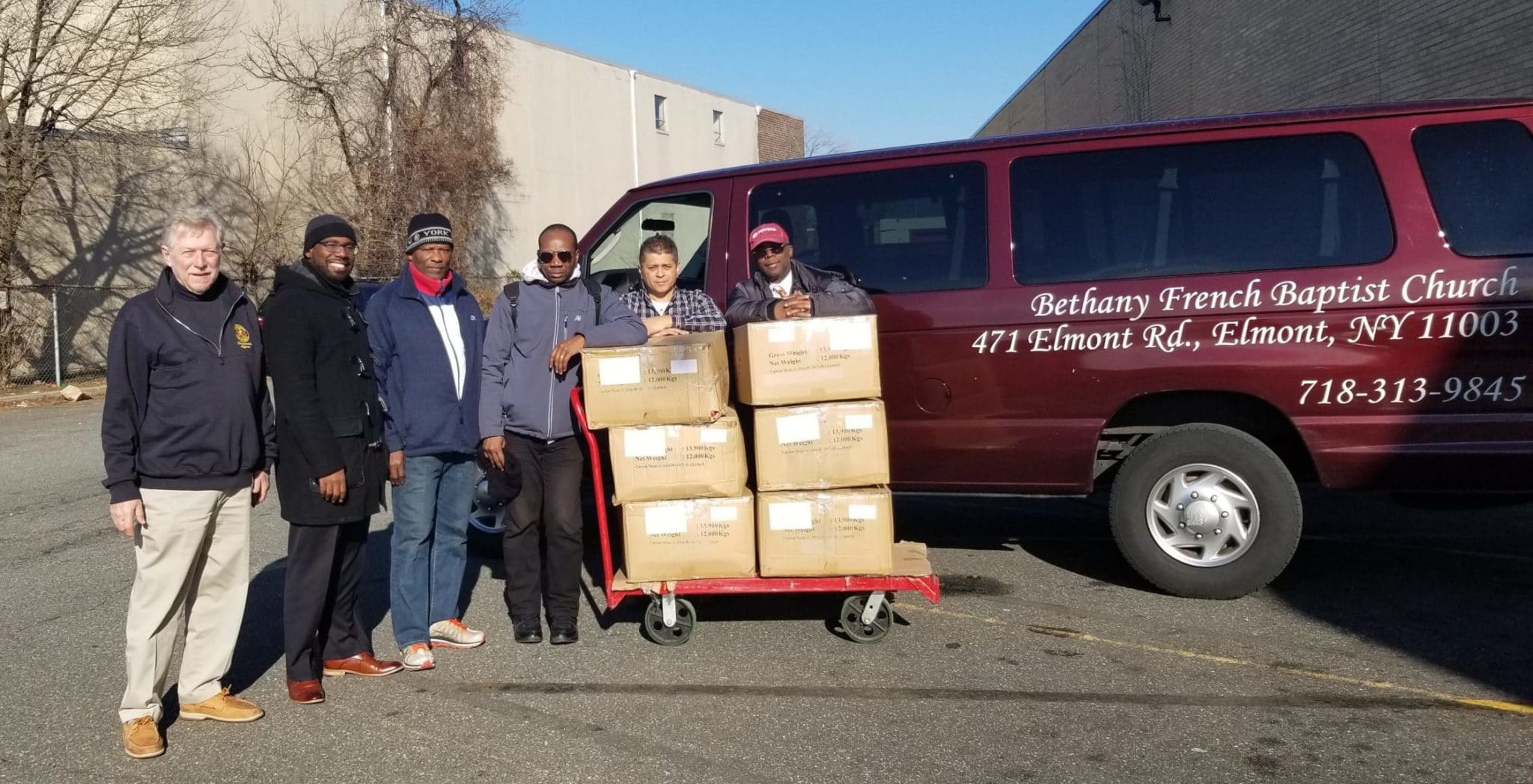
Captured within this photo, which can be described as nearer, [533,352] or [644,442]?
[644,442]

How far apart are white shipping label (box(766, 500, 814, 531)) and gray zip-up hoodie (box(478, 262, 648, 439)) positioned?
35.7 inches

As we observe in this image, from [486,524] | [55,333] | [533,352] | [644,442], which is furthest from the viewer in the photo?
[55,333]

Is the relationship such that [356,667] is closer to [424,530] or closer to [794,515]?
[424,530]

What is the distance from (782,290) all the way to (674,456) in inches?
39.3

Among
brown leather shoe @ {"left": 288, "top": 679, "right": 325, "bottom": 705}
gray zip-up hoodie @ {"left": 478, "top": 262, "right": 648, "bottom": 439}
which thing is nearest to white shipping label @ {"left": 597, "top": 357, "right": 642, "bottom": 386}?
gray zip-up hoodie @ {"left": 478, "top": 262, "right": 648, "bottom": 439}

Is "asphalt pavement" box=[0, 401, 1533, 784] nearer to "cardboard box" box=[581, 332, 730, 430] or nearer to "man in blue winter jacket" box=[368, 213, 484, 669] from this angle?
"man in blue winter jacket" box=[368, 213, 484, 669]

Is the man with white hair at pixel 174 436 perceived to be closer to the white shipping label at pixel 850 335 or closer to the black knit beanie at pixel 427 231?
the black knit beanie at pixel 427 231

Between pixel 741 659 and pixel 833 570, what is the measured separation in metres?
0.53

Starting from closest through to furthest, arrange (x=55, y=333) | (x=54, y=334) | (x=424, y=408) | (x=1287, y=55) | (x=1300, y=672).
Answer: (x=1300, y=672), (x=424, y=408), (x=1287, y=55), (x=55, y=333), (x=54, y=334)

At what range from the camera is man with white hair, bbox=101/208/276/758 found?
415cm

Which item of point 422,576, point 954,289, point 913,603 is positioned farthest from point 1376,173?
point 422,576

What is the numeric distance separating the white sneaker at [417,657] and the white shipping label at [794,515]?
1.53m

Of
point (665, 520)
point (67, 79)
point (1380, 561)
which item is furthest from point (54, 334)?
point (1380, 561)

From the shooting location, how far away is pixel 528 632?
17.8 ft
